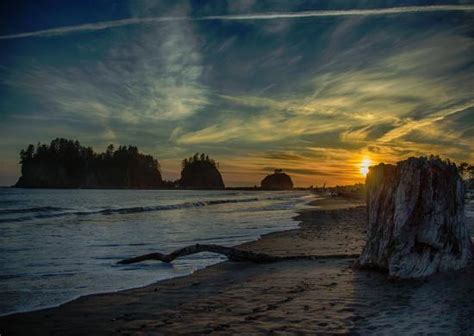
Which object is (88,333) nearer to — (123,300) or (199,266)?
(123,300)

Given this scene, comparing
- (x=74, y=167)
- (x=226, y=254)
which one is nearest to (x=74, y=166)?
(x=74, y=167)

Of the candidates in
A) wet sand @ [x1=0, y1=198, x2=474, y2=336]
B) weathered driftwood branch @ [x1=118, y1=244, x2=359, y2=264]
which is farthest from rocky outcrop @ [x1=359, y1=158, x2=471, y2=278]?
weathered driftwood branch @ [x1=118, y1=244, x2=359, y2=264]

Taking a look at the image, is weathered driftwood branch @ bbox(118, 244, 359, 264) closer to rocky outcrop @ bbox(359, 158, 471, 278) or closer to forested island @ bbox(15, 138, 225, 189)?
rocky outcrop @ bbox(359, 158, 471, 278)

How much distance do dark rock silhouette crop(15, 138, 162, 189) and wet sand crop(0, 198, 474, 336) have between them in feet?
579

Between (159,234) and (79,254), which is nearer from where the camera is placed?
(79,254)

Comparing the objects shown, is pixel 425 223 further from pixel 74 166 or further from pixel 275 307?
pixel 74 166

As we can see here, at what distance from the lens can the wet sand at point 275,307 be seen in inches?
205

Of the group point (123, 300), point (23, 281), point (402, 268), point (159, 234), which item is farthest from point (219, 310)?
point (159, 234)

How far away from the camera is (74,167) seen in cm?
17650

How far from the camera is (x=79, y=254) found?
12320mm

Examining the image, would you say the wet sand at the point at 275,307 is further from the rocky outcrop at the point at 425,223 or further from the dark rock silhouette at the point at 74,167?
the dark rock silhouette at the point at 74,167

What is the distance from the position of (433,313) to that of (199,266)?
6.34 metres

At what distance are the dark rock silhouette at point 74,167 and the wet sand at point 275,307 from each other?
17663 centimetres

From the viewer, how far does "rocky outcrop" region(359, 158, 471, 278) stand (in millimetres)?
7719
